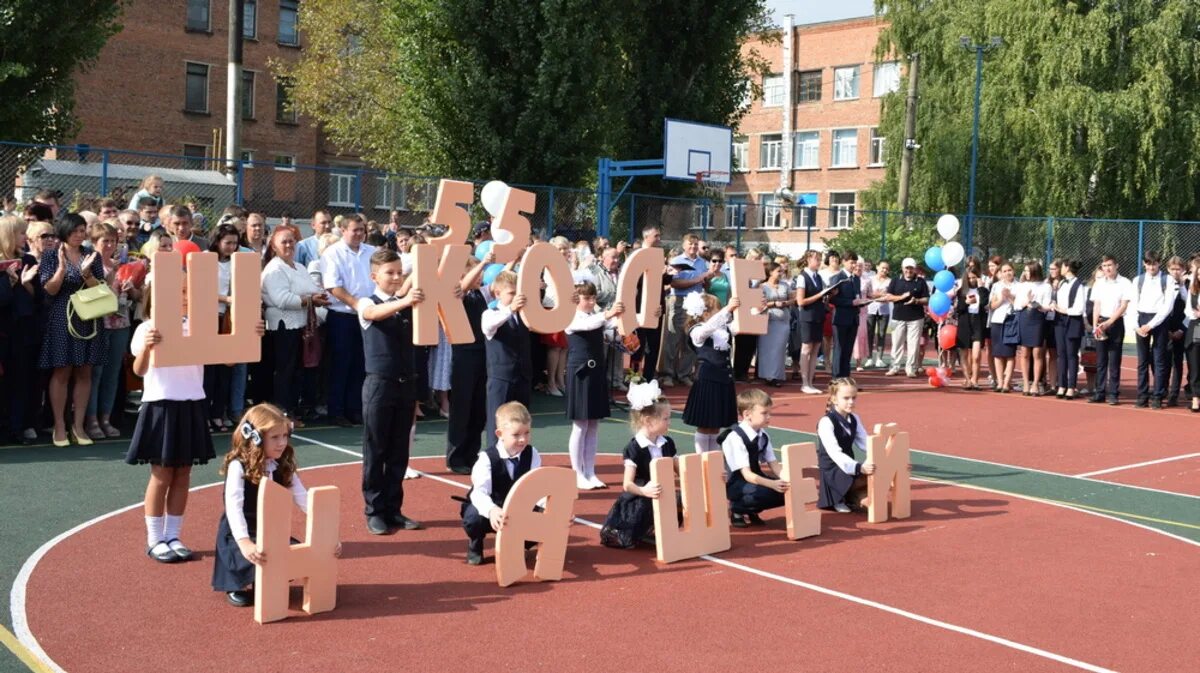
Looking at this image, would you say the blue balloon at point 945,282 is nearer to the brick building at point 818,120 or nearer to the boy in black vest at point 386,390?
the boy in black vest at point 386,390

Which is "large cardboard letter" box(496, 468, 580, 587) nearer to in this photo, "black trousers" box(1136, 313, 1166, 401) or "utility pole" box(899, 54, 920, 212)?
"black trousers" box(1136, 313, 1166, 401)

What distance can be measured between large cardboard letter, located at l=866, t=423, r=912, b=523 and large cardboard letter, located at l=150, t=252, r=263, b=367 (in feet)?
15.8

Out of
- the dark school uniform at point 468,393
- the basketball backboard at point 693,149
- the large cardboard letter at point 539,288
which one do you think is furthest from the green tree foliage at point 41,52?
the large cardboard letter at point 539,288

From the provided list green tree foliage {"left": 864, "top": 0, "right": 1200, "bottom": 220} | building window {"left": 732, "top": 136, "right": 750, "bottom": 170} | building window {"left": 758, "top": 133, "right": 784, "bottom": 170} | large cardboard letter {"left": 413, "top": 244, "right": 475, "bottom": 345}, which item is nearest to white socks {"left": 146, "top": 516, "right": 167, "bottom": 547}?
large cardboard letter {"left": 413, "top": 244, "right": 475, "bottom": 345}

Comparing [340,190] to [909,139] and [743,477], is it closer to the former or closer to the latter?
[743,477]

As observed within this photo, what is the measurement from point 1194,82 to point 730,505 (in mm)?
31982

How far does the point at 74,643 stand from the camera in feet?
20.0

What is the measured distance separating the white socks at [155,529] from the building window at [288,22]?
44.4 m

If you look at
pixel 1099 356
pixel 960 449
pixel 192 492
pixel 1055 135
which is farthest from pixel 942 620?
pixel 1055 135

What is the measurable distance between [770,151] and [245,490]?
58.1 metres

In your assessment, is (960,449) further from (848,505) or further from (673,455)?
(673,455)

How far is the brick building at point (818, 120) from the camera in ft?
194

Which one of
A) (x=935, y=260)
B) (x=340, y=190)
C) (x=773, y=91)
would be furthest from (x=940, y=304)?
(x=773, y=91)

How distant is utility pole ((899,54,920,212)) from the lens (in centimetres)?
3859
